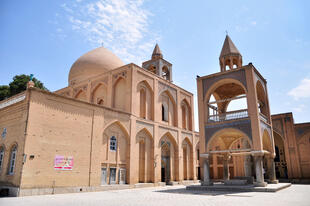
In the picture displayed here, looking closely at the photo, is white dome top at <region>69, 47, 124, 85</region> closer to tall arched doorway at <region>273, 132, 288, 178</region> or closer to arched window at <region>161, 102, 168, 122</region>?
arched window at <region>161, 102, 168, 122</region>

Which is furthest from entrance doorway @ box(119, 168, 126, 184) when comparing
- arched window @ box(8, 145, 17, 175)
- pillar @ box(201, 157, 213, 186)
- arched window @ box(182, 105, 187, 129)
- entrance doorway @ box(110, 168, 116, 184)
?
arched window @ box(182, 105, 187, 129)

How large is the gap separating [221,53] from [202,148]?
24.6ft

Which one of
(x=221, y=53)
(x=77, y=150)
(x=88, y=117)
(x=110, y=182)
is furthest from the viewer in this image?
(x=221, y=53)

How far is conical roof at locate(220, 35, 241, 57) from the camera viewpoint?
1859cm

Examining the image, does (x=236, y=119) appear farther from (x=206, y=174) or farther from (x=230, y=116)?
(x=206, y=174)

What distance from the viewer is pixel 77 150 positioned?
1498 centimetres

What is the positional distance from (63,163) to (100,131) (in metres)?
3.31

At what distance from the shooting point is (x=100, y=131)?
16594 mm

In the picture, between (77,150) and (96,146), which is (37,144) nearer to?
(77,150)

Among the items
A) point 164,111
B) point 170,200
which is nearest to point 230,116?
point 170,200

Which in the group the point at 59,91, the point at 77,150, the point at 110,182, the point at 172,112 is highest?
the point at 59,91

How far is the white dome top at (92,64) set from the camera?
2388 cm

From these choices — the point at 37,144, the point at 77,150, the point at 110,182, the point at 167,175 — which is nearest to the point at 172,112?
the point at 167,175

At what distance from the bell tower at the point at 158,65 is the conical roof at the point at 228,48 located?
7.73 m
